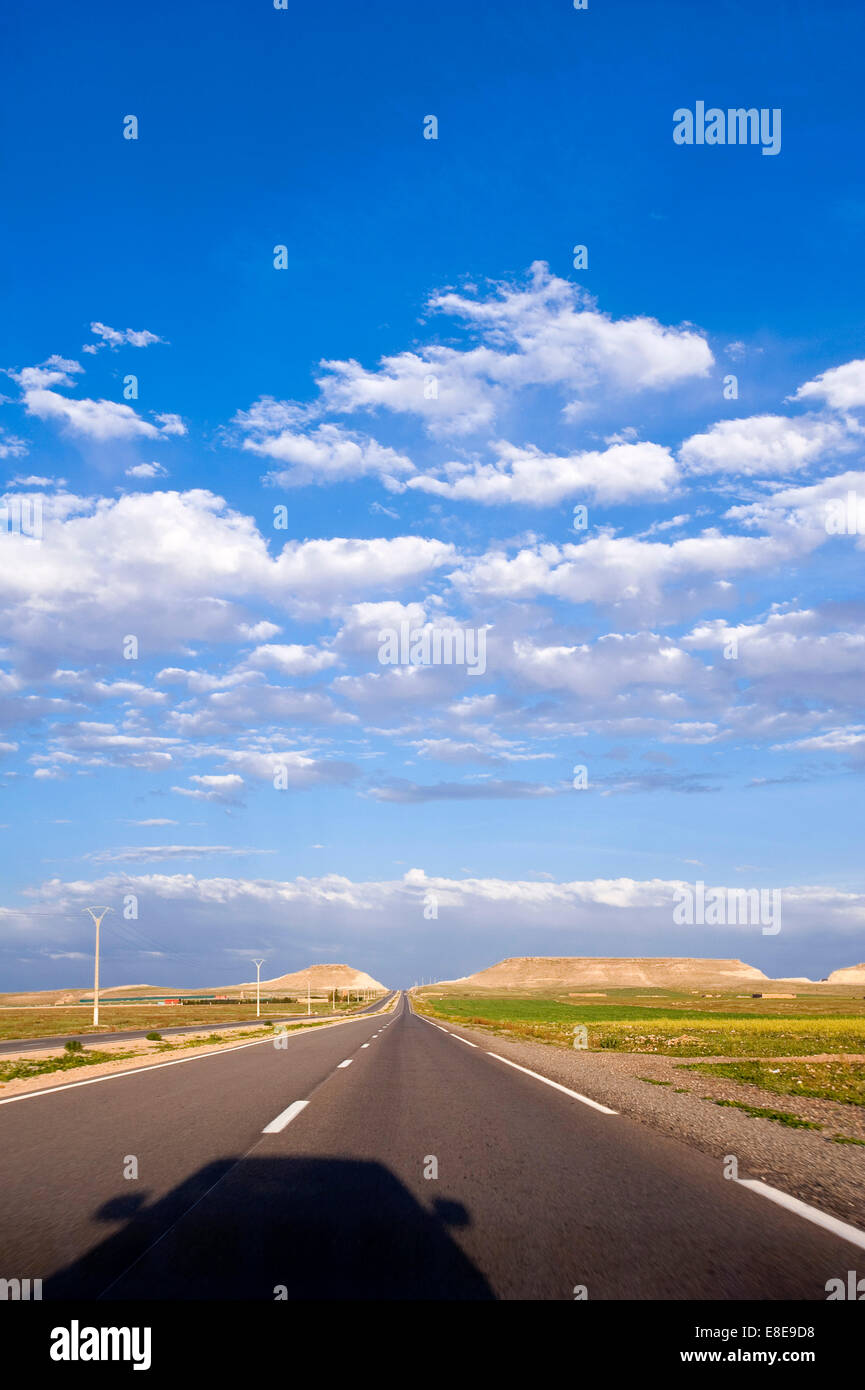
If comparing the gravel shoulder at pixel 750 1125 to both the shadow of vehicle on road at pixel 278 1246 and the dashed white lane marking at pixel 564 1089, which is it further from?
the shadow of vehicle on road at pixel 278 1246

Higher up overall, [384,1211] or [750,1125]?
[384,1211]

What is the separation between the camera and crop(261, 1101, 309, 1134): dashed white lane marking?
32.8 feet

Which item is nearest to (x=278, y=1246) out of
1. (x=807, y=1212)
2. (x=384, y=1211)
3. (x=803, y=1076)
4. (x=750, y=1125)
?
(x=384, y=1211)

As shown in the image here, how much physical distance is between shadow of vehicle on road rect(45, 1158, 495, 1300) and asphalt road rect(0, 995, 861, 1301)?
2 cm

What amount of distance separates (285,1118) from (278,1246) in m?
5.91

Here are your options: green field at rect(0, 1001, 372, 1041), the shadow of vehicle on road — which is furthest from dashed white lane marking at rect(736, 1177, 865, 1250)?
green field at rect(0, 1001, 372, 1041)

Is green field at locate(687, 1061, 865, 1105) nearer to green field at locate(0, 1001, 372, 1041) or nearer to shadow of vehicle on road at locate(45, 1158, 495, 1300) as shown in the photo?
shadow of vehicle on road at locate(45, 1158, 495, 1300)

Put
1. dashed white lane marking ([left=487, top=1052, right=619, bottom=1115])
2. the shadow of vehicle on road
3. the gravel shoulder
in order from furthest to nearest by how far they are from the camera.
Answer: dashed white lane marking ([left=487, top=1052, right=619, bottom=1115]), the gravel shoulder, the shadow of vehicle on road

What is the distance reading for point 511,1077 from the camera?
16812 mm

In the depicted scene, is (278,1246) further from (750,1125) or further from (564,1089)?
(564,1089)

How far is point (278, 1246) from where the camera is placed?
5.39 meters
